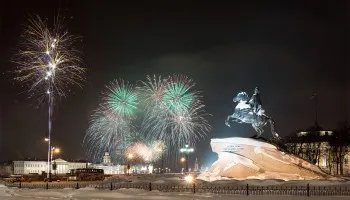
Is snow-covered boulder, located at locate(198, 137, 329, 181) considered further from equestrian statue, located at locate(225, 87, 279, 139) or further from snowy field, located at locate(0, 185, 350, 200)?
snowy field, located at locate(0, 185, 350, 200)

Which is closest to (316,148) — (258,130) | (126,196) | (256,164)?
(258,130)

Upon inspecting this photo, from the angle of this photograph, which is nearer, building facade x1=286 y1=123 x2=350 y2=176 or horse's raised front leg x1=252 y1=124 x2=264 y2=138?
horse's raised front leg x1=252 y1=124 x2=264 y2=138

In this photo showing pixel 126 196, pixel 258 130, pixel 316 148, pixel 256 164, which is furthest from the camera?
pixel 316 148

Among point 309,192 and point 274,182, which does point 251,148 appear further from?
point 309,192

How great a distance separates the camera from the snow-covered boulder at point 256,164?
51.4 metres

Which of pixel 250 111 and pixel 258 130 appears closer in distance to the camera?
pixel 250 111

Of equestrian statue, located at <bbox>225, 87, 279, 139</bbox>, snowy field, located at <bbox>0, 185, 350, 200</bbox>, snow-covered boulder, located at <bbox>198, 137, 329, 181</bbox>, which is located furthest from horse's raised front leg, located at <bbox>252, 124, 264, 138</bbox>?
snowy field, located at <bbox>0, 185, 350, 200</bbox>

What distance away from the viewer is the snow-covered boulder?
51.4 meters

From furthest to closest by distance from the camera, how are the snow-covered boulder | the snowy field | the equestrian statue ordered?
the equestrian statue
the snow-covered boulder
the snowy field

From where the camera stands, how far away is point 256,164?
170ft

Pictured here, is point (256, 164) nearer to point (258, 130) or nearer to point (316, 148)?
point (258, 130)

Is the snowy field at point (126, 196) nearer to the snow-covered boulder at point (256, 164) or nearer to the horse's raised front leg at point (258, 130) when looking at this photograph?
the snow-covered boulder at point (256, 164)

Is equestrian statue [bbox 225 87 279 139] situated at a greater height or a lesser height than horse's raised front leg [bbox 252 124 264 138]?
greater

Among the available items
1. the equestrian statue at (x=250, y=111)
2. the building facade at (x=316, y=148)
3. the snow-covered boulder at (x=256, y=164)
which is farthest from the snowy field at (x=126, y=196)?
the building facade at (x=316, y=148)
